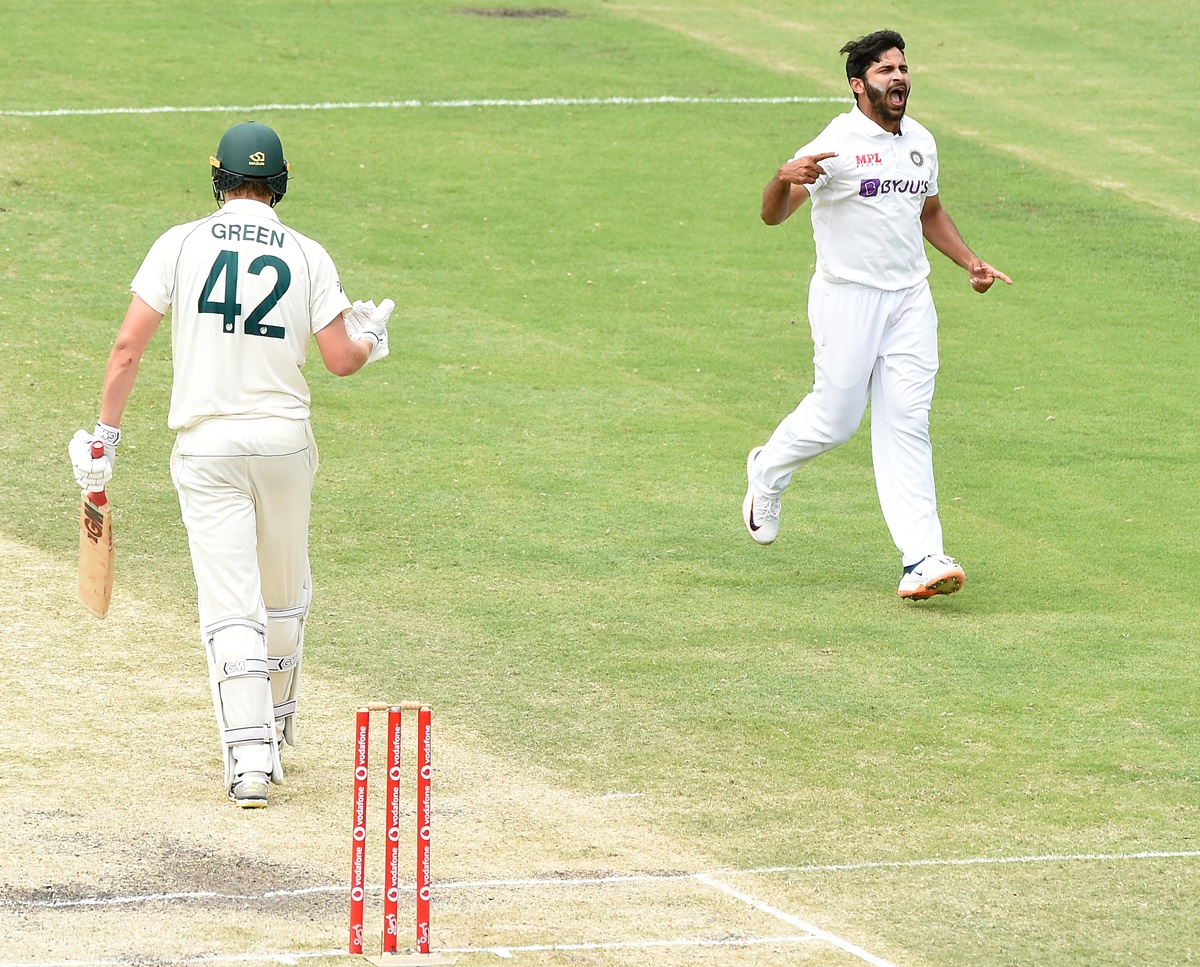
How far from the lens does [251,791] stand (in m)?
6.45

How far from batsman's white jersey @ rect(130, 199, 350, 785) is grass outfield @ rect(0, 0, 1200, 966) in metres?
0.49

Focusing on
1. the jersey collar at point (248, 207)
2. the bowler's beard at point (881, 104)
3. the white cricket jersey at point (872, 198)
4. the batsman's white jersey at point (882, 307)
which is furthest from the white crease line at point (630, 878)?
the bowler's beard at point (881, 104)

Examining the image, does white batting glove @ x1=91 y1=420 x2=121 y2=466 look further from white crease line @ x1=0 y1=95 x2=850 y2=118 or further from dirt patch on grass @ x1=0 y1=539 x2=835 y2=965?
white crease line @ x1=0 y1=95 x2=850 y2=118

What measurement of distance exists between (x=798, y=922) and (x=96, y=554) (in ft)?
9.34

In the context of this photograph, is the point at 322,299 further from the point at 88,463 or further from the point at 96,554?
the point at 96,554

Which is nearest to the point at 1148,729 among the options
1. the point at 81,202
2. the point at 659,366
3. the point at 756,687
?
the point at 756,687

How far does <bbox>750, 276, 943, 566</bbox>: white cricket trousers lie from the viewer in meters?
9.09

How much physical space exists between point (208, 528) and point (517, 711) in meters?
1.57

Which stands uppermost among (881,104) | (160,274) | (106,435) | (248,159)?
(881,104)

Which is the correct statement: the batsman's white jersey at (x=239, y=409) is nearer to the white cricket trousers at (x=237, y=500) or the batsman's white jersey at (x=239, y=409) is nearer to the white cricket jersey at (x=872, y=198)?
the white cricket trousers at (x=237, y=500)

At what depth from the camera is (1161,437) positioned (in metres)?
12.2

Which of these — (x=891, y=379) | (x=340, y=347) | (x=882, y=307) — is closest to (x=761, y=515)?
(x=891, y=379)

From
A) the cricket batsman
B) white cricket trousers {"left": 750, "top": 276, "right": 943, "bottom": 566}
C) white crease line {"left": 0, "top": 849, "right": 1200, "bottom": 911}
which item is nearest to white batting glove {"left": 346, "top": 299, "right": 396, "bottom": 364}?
the cricket batsman

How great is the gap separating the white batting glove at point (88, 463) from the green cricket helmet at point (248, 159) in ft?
3.08
